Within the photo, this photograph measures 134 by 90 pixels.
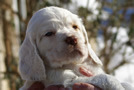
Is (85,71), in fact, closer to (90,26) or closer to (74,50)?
(74,50)

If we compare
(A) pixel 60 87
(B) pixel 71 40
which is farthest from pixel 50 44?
(A) pixel 60 87

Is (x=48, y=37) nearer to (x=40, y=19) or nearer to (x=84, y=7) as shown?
(x=40, y=19)

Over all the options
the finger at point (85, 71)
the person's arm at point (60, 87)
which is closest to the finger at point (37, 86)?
the person's arm at point (60, 87)

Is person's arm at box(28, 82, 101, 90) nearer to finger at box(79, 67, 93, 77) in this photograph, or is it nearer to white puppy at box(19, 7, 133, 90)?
white puppy at box(19, 7, 133, 90)

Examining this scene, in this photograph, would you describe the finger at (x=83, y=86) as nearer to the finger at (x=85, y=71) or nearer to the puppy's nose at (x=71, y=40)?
the finger at (x=85, y=71)

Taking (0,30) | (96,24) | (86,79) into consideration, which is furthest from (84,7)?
(86,79)

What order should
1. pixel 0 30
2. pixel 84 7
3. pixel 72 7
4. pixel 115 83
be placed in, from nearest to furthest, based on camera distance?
1. pixel 115 83
2. pixel 84 7
3. pixel 72 7
4. pixel 0 30

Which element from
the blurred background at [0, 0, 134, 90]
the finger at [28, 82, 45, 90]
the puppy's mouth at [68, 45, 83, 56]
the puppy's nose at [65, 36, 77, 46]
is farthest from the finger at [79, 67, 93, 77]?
the blurred background at [0, 0, 134, 90]
